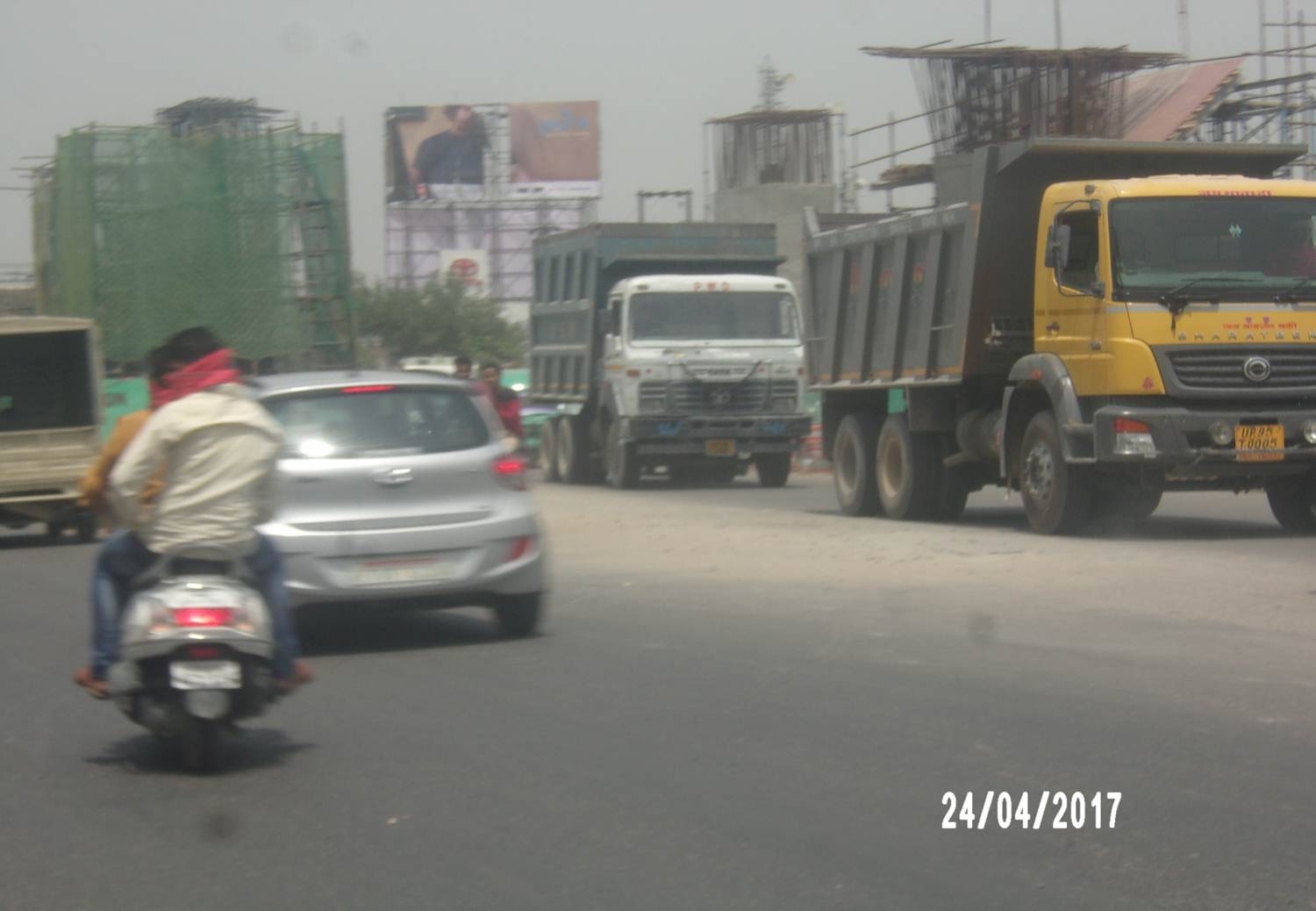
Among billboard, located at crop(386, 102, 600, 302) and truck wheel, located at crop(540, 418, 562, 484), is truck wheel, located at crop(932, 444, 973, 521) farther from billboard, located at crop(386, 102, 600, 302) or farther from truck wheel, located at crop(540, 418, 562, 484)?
billboard, located at crop(386, 102, 600, 302)

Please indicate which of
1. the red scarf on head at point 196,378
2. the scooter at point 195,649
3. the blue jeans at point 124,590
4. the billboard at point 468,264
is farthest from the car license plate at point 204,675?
Result: the billboard at point 468,264

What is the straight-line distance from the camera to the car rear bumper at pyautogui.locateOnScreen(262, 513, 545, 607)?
9484 mm

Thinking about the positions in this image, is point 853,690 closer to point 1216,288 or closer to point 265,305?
point 1216,288

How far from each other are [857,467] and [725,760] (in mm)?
13098

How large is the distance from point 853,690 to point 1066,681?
1001 mm

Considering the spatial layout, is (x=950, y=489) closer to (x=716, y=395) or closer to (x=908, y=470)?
(x=908, y=470)

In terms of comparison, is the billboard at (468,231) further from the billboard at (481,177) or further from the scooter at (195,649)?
the scooter at (195,649)

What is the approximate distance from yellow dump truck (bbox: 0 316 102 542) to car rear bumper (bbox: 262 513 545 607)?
9.64 m

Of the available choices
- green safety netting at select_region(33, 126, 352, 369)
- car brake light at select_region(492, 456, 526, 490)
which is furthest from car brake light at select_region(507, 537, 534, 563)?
green safety netting at select_region(33, 126, 352, 369)

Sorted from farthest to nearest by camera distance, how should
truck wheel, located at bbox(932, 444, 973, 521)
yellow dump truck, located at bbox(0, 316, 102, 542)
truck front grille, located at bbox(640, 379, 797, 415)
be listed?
truck front grille, located at bbox(640, 379, 797, 415)
yellow dump truck, located at bbox(0, 316, 102, 542)
truck wheel, located at bbox(932, 444, 973, 521)

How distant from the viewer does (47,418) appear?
851 inches

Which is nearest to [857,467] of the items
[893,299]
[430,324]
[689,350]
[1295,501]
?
[893,299]

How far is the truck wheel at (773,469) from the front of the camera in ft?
85.7

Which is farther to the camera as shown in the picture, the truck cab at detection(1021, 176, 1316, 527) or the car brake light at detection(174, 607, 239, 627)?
the truck cab at detection(1021, 176, 1316, 527)
